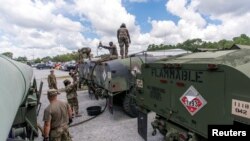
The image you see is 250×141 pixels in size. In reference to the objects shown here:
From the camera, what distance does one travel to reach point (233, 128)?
3477 millimetres

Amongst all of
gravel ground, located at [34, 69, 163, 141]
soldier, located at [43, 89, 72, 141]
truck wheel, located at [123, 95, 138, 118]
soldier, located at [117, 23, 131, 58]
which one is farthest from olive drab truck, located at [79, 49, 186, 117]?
soldier, located at [43, 89, 72, 141]

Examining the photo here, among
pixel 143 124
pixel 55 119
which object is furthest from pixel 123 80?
pixel 55 119

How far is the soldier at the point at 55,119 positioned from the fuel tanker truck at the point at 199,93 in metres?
1.94

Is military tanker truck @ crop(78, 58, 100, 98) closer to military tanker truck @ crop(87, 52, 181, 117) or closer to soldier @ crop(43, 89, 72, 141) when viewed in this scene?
military tanker truck @ crop(87, 52, 181, 117)

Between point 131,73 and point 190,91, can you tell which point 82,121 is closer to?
point 131,73

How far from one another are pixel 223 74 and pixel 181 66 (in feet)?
3.73

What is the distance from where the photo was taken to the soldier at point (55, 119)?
5016 millimetres

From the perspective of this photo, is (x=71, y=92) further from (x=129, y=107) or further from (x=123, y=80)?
(x=129, y=107)

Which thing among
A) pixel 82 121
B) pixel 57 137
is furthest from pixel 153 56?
pixel 57 137

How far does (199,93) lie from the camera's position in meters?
4.11

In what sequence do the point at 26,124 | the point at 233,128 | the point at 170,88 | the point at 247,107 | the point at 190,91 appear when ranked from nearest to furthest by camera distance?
the point at 247,107, the point at 233,128, the point at 190,91, the point at 170,88, the point at 26,124

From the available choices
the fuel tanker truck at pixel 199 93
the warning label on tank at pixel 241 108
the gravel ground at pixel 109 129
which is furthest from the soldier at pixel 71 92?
the warning label on tank at pixel 241 108

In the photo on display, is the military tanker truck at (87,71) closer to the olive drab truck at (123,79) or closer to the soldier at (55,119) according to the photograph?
the olive drab truck at (123,79)

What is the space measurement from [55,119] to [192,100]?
265 centimetres
